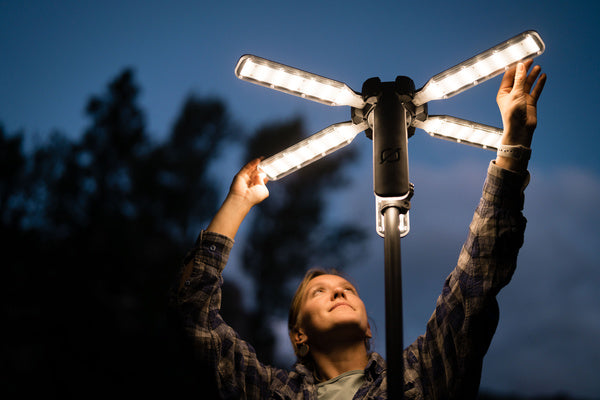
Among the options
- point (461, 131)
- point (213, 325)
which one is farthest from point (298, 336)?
point (461, 131)

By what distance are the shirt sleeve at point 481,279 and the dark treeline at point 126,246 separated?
13.8ft

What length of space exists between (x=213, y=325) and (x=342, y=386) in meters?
0.70

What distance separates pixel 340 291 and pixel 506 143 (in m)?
1.21

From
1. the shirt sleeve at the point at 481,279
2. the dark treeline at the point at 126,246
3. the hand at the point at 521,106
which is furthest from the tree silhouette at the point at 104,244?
the hand at the point at 521,106

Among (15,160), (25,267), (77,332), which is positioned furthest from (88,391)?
(15,160)

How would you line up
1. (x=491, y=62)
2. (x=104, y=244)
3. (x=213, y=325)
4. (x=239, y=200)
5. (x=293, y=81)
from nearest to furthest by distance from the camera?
(x=491, y=62) → (x=293, y=81) → (x=213, y=325) → (x=239, y=200) → (x=104, y=244)

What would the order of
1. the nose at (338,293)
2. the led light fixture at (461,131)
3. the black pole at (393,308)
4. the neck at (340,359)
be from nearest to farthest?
the black pole at (393,308) < the led light fixture at (461,131) < the neck at (340,359) < the nose at (338,293)

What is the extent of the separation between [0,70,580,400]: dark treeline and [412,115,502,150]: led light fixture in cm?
453

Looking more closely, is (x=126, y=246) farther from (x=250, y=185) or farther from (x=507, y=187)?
(x=507, y=187)

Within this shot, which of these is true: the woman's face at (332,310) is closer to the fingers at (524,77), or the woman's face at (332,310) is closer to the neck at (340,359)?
the neck at (340,359)

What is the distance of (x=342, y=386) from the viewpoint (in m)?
2.20

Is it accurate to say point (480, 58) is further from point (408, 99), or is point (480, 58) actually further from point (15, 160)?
point (15, 160)

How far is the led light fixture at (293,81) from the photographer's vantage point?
70.1 inches

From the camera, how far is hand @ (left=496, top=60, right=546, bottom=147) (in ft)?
5.56
